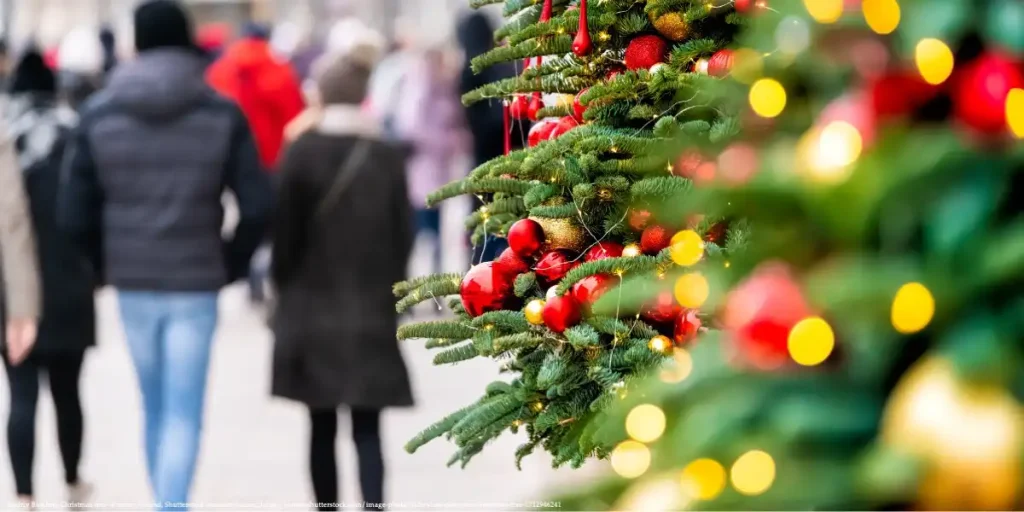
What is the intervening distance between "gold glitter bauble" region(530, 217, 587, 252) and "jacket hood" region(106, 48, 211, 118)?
8.20ft

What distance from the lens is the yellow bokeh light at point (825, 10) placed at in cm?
102

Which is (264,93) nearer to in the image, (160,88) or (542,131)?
(160,88)

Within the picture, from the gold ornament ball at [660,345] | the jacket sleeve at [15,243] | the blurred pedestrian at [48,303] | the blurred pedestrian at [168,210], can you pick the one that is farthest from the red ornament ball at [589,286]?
the blurred pedestrian at [48,303]

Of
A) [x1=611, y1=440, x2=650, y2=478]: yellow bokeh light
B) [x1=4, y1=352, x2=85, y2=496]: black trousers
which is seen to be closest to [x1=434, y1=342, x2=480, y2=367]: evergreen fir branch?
[x1=611, y1=440, x2=650, y2=478]: yellow bokeh light

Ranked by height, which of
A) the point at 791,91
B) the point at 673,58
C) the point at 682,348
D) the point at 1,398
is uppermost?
the point at 673,58

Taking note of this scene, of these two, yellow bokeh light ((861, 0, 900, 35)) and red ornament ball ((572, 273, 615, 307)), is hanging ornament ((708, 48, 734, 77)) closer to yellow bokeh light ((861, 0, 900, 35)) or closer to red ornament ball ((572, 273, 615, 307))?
red ornament ball ((572, 273, 615, 307))

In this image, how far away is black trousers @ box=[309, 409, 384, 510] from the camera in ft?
16.1

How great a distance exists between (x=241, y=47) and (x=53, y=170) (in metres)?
4.10

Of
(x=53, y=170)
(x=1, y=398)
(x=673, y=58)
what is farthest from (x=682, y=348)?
(x=1, y=398)

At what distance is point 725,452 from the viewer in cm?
101

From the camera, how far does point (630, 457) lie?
49.5 inches

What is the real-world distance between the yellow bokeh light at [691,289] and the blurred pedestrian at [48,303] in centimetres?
435

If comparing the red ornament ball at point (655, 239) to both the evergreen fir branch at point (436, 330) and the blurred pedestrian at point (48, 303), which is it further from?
the blurred pedestrian at point (48, 303)

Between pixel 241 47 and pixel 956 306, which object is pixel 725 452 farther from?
pixel 241 47
